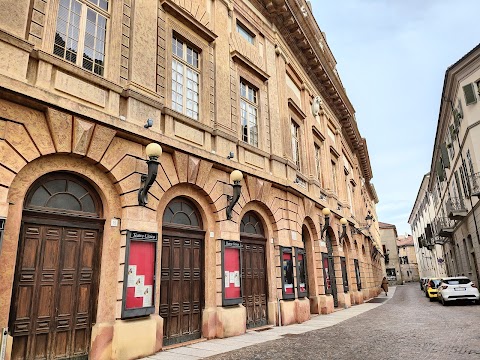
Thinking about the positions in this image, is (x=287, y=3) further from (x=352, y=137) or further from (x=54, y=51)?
(x=352, y=137)

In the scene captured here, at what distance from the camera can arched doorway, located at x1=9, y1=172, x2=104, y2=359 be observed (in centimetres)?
604

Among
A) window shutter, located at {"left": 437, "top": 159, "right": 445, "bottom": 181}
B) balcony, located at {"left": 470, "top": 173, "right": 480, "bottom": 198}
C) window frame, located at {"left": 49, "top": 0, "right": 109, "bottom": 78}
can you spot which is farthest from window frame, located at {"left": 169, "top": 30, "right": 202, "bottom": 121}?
window shutter, located at {"left": 437, "top": 159, "right": 445, "bottom": 181}

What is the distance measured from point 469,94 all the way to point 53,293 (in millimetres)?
22472

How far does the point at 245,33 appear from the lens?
1380 cm

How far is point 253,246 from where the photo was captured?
11.9 m

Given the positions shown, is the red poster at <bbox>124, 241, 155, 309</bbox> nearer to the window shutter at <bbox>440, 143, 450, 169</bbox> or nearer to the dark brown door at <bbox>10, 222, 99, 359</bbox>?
the dark brown door at <bbox>10, 222, 99, 359</bbox>

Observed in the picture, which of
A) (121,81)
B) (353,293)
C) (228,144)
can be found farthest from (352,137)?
(121,81)

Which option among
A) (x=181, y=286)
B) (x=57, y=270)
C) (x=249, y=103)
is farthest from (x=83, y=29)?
(x=249, y=103)

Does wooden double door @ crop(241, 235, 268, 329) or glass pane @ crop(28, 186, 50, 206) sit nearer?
glass pane @ crop(28, 186, 50, 206)

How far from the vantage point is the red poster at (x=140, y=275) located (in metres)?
7.37

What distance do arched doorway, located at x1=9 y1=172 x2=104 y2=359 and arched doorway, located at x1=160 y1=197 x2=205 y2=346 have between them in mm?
1915

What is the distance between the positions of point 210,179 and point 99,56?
4.14 metres

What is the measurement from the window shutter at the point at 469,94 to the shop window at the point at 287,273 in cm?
1494

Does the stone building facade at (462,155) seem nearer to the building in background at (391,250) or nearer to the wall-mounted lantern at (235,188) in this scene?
the wall-mounted lantern at (235,188)
